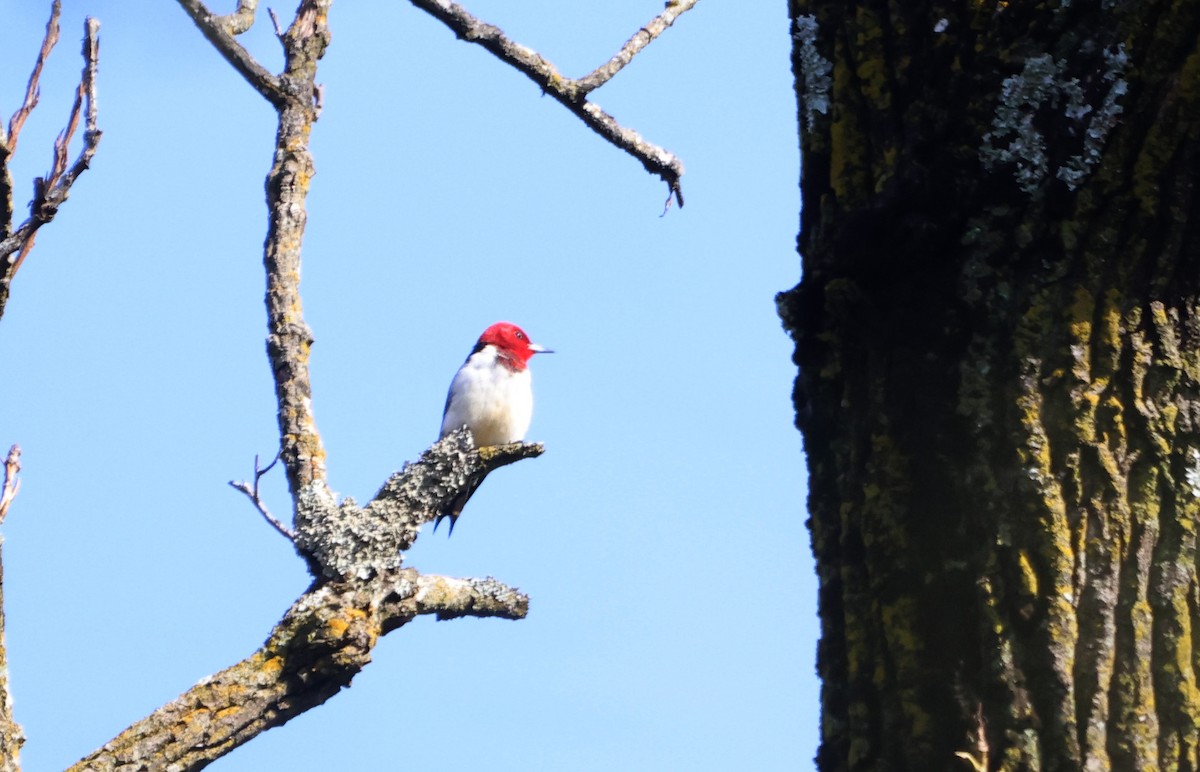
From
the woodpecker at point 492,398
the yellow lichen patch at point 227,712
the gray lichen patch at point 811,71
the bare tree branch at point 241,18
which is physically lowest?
the yellow lichen patch at point 227,712

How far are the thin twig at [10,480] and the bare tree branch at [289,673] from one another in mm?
639

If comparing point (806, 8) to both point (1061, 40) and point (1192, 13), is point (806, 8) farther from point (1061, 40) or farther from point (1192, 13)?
point (1192, 13)

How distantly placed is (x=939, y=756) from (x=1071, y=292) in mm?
502

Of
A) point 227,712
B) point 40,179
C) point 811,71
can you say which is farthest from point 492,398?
point 811,71

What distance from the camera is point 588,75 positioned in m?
3.51

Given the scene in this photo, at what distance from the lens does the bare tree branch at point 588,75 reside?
3.37 metres

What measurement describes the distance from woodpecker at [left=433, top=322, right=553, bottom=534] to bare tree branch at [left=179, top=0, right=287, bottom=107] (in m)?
2.80

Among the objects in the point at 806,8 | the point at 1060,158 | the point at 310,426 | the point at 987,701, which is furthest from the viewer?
the point at 310,426

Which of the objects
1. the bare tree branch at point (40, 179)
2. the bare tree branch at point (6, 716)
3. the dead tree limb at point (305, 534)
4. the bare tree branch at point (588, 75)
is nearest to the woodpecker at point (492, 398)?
the dead tree limb at point (305, 534)

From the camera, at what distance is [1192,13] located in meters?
1.28

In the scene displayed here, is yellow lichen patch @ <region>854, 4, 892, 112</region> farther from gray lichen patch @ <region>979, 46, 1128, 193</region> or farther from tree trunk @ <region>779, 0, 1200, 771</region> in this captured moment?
gray lichen patch @ <region>979, 46, 1128, 193</region>

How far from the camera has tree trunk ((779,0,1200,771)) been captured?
1200 mm

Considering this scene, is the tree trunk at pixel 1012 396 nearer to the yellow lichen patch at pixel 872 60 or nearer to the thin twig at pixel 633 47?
the yellow lichen patch at pixel 872 60

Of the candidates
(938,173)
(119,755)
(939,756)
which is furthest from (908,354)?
(119,755)
